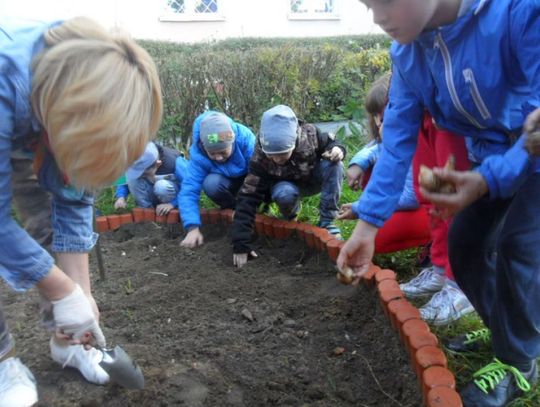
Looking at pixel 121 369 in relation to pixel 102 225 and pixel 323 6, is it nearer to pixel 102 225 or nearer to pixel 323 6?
pixel 102 225

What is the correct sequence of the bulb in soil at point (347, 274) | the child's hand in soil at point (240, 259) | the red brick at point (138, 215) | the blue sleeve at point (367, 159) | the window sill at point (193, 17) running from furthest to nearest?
the window sill at point (193, 17) → the red brick at point (138, 215) → the child's hand in soil at point (240, 259) → the blue sleeve at point (367, 159) → the bulb in soil at point (347, 274)

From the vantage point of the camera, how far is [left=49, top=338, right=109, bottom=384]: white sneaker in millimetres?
2064

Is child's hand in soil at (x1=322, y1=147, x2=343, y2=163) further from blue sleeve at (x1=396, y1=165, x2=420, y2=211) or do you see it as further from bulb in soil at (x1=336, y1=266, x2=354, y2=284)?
bulb in soil at (x1=336, y1=266, x2=354, y2=284)

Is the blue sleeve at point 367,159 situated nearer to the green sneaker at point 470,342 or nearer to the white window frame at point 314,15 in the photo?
the green sneaker at point 470,342

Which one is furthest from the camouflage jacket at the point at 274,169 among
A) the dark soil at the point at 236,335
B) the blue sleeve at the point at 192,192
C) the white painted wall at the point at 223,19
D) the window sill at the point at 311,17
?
the window sill at the point at 311,17

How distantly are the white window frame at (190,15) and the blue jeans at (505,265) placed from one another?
11.3 metres

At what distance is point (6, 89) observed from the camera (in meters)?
1.38

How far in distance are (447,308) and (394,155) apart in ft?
2.96

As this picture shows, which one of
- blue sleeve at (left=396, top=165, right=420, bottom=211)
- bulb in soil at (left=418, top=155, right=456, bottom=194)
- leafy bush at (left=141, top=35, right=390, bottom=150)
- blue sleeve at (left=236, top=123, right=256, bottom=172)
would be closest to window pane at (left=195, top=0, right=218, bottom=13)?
leafy bush at (left=141, top=35, right=390, bottom=150)

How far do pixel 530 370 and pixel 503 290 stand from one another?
14.9 inches

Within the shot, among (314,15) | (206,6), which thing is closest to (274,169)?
(206,6)

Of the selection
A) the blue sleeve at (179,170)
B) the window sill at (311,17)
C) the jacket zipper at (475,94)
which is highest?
the jacket zipper at (475,94)

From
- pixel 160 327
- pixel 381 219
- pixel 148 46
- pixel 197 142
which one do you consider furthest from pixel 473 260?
pixel 148 46

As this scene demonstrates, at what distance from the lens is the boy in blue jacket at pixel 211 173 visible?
3.52 m
